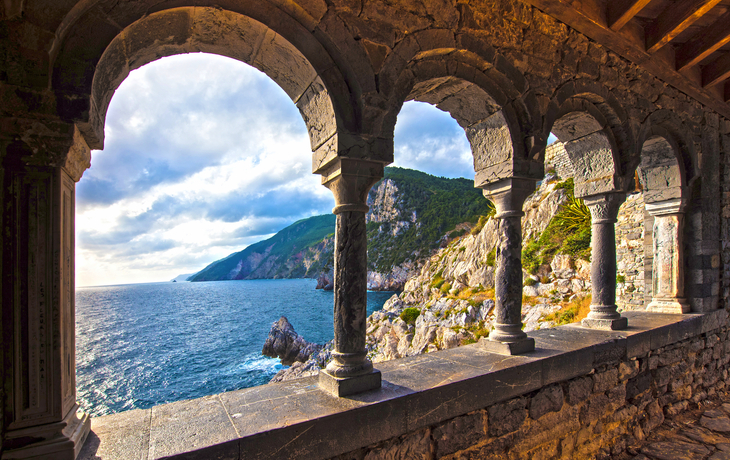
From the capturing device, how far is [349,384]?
92.8 inches

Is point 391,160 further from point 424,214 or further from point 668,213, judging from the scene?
point 424,214

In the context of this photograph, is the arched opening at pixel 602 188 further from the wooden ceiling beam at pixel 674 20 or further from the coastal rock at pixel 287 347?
the coastal rock at pixel 287 347

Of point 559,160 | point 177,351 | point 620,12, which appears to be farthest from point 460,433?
point 177,351

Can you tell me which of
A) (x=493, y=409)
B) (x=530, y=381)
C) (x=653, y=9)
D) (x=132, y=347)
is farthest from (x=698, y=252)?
(x=132, y=347)

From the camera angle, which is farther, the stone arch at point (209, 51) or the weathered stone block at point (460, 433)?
the weathered stone block at point (460, 433)

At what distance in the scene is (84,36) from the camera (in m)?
1.83

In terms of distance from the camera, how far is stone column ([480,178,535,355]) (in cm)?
333

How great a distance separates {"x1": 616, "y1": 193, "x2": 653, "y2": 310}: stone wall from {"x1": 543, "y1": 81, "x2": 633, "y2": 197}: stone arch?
5.39 m

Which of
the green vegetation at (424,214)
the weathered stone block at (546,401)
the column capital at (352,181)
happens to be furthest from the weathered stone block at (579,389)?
the green vegetation at (424,214)

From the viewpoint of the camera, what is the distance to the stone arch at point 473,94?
108 inches

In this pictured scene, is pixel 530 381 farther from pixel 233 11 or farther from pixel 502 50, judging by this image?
pixel 233 11

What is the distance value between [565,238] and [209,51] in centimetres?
1187

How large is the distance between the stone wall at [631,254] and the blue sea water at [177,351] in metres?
16.2

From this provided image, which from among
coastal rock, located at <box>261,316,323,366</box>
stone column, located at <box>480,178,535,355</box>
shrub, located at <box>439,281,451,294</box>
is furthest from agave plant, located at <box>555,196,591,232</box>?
coastal rock, located at <box>261,316,323,366</box>
